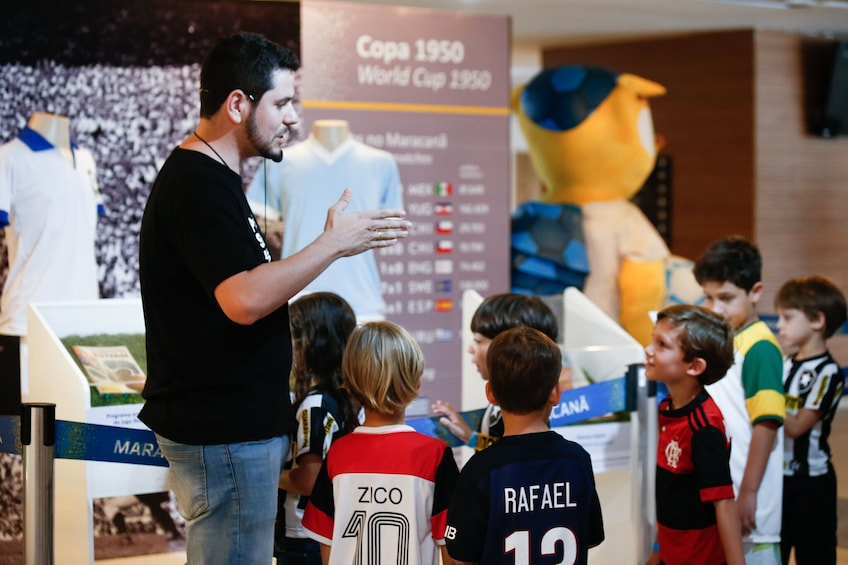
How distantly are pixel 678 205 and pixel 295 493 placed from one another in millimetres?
5976

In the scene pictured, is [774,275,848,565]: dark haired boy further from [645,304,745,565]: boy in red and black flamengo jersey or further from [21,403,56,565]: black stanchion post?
[21,403,56,565]: black stanchion post

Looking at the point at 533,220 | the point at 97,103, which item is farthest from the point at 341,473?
the point at 533,220

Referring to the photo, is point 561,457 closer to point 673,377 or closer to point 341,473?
point 341,473

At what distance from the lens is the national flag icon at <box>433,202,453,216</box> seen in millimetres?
5223

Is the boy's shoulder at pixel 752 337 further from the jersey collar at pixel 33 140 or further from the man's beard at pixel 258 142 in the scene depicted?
the jersey collar at pixel 33 140

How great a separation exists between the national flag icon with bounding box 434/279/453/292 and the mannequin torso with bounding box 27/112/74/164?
1.85m

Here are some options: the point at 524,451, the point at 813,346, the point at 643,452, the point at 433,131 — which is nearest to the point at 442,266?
the point at 433,131

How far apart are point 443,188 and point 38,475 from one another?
310 centimetres

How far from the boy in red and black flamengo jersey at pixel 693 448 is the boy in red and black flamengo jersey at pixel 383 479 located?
0.68 meters

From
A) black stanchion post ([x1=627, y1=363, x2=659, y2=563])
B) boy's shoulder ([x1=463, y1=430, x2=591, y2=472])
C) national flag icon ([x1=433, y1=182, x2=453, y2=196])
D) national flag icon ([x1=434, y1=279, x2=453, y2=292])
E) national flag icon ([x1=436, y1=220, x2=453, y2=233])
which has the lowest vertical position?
black stanchion post ([x1=627, y1=363, x2=659, y2=563])

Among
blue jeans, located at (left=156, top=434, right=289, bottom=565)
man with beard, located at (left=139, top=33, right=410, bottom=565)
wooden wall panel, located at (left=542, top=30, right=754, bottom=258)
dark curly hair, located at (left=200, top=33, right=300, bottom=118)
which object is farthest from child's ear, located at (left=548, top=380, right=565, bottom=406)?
wooden wall panel, located at (left=542, top=30, right=754, bottom=258)

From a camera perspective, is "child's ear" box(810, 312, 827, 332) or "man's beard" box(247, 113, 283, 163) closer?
"man's beard" box(247, 113, 283, 163)

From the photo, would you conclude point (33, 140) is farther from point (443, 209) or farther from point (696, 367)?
point (696, 367)

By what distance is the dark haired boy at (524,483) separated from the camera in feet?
6.43
